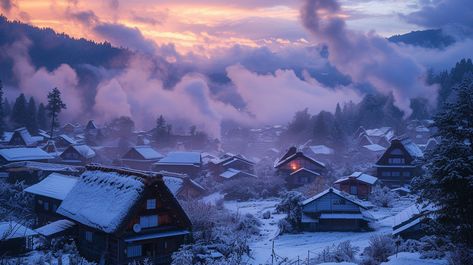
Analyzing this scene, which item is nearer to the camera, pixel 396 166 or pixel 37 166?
pixel 37 166

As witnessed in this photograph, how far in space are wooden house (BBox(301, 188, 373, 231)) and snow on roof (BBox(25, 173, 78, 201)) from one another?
23306 mm

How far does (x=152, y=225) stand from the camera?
30.5m

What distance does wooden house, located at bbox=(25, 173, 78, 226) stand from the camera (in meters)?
40.5

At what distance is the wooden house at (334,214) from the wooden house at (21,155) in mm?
40487

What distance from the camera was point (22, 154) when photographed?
62156 mm

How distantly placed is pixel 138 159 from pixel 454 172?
61.9 m

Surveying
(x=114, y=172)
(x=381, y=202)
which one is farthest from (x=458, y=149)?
(x=381, y=202)

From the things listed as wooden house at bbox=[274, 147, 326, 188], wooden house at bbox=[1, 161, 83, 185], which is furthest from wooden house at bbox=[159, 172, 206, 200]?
wooden house at bbox=[1, 161, 83, 185]

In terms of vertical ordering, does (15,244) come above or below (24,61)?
below

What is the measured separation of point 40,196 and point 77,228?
1036cm

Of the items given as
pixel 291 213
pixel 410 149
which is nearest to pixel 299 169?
pixel 410 149

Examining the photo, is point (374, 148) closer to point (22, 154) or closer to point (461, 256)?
point (22, 154)

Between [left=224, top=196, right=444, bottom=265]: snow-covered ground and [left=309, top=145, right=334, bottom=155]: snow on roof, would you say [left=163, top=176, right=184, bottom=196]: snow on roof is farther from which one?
[left=309, top=145, right=334, bottom=155]: snow on roof

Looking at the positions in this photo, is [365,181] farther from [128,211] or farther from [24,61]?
[24,61]
